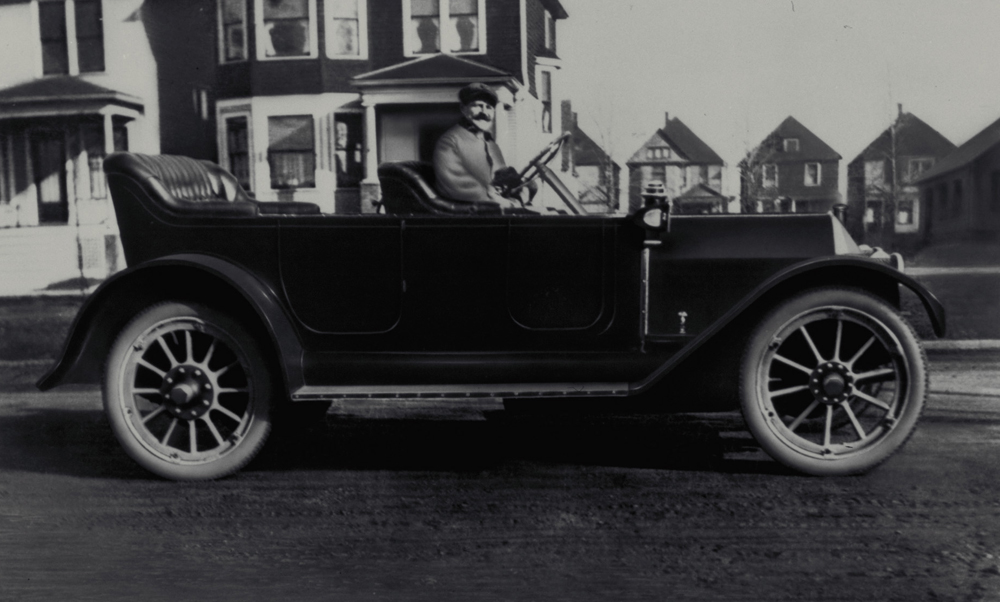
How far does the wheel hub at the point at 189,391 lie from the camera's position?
2.55m

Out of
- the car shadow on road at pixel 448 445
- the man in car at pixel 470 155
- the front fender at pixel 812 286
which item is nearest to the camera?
the front fender at pixel 812 286

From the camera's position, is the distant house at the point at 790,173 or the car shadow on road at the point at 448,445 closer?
the distant house at the point at 790,173

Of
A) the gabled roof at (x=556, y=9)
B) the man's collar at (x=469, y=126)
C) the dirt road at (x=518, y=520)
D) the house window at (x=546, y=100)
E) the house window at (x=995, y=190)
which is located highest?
the gabled roof at (x=556, y=9)

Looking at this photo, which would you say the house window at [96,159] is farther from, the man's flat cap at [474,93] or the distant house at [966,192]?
the distant house at [966,192]

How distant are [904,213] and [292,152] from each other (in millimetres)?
1994

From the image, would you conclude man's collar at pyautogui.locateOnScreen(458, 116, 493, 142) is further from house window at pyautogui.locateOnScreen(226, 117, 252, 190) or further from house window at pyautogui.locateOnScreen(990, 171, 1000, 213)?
house window at pyautogui.locateOnScreen(990, 171, 1000, 213)

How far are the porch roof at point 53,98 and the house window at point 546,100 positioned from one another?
1.38 m

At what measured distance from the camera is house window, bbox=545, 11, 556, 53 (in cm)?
253

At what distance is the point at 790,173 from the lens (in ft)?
8.49

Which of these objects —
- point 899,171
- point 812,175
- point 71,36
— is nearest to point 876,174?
point 899,171

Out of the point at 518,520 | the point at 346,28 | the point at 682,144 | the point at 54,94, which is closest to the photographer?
the point at 518,520

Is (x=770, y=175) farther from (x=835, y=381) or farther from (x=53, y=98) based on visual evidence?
(x=53, y=98)

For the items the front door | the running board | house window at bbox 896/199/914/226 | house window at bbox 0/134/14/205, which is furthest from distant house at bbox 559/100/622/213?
house window at bbox 0/134/14/205

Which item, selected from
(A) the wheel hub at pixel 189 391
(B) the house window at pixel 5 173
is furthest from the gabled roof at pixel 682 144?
(B) the house window at pixel 5 173
